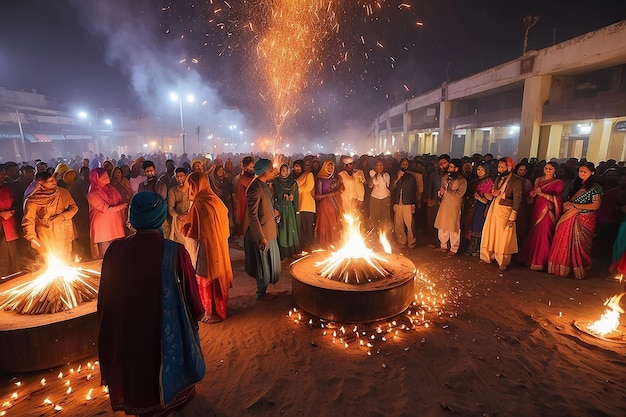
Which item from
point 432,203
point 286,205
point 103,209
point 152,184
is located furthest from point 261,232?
point 432,203

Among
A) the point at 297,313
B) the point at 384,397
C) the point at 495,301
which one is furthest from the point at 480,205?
the point at 384,397

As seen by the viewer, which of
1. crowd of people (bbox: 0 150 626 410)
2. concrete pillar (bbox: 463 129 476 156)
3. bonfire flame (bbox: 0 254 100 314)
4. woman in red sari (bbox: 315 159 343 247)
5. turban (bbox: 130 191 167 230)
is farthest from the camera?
concrete pillar (bbox: 463 129 476 156)

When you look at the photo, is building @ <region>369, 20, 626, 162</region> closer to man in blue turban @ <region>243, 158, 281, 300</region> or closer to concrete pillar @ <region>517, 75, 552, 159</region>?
concrete pillar @ <region>517, 75, 552, 159</region>

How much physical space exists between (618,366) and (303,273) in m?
3.76

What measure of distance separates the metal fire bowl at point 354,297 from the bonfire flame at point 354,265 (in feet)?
0.35

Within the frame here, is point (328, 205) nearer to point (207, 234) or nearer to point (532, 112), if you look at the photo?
point (207, 234)

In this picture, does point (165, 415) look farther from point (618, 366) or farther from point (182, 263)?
point (618, 366)

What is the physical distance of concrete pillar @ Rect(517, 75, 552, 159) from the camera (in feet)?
53.0

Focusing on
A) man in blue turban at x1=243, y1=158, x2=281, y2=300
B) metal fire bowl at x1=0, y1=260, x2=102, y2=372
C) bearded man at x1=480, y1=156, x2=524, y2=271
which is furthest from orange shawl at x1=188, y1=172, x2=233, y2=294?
bearded man at x1=480, y1=156, x2=524, y2=271

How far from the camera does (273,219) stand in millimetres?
5270

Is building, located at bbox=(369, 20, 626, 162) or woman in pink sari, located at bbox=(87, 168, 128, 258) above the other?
building, located at bbox=(369, 20, 626, 162)

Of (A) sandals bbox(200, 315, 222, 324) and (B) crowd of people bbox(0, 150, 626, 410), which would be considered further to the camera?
(A) sandals bbox(200, 315, 222, 324)

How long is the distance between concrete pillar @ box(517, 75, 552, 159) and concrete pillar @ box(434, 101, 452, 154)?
8497 millimetres

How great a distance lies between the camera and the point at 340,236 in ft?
26.3
